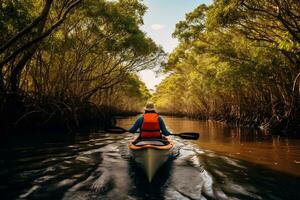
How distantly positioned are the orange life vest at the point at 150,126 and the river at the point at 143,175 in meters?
0.87

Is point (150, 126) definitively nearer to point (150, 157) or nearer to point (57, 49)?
point (150, 157)

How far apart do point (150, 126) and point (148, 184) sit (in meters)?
2.02

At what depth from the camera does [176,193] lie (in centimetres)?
471

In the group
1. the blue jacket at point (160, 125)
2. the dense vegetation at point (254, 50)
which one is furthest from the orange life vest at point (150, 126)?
the dense vegetation at point (254, 50)

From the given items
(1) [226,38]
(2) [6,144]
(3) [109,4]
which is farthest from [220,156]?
(3) [109,4]

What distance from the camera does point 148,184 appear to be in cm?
523

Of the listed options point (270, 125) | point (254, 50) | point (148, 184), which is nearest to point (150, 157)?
point (148, 184)

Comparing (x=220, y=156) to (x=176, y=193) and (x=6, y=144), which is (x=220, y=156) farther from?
(x=6, y=144)

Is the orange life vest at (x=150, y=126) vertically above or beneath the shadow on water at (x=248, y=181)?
above

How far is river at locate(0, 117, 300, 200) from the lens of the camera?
4.66 m

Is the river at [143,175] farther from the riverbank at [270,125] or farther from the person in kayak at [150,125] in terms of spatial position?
the riverbank at [270,125]

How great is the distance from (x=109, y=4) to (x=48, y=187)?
1382cm

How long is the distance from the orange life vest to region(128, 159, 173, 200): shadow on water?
2.91 feet

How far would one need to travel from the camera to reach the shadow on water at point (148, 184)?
Result: 15.3 ft
